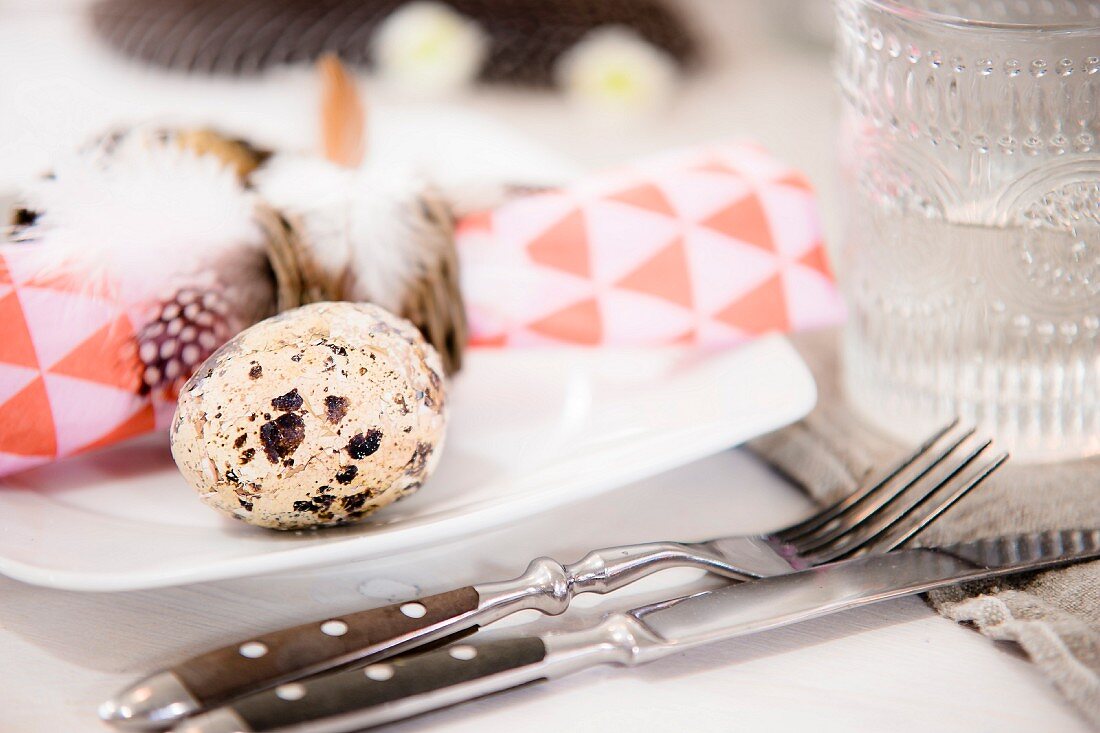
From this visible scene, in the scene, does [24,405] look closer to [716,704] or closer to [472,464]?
[472,464]

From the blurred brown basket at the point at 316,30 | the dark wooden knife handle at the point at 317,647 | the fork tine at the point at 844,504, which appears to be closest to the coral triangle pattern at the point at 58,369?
the dark wooden knife handle at the point at 317,647

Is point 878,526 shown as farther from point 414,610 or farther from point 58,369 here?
point 58,369

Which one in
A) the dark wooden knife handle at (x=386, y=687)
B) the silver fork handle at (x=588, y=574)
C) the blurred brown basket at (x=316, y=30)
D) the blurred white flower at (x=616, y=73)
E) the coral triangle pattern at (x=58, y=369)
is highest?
the blurred brown basket at (x=316, y=30)

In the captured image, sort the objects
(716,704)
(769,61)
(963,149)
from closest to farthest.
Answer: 1. (716,704)
2. (963,149)
3. (769,61)

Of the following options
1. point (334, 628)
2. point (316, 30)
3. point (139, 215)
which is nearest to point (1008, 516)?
point (334, 628)

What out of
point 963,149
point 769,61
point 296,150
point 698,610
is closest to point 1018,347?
point 963,149

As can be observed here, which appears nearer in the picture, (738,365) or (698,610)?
(698,610)

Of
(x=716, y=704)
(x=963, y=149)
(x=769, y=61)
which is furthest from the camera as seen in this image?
(x=769, y=61)

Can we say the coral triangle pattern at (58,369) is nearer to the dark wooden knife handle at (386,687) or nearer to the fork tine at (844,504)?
the dark wooden knife handle at (386,687)
